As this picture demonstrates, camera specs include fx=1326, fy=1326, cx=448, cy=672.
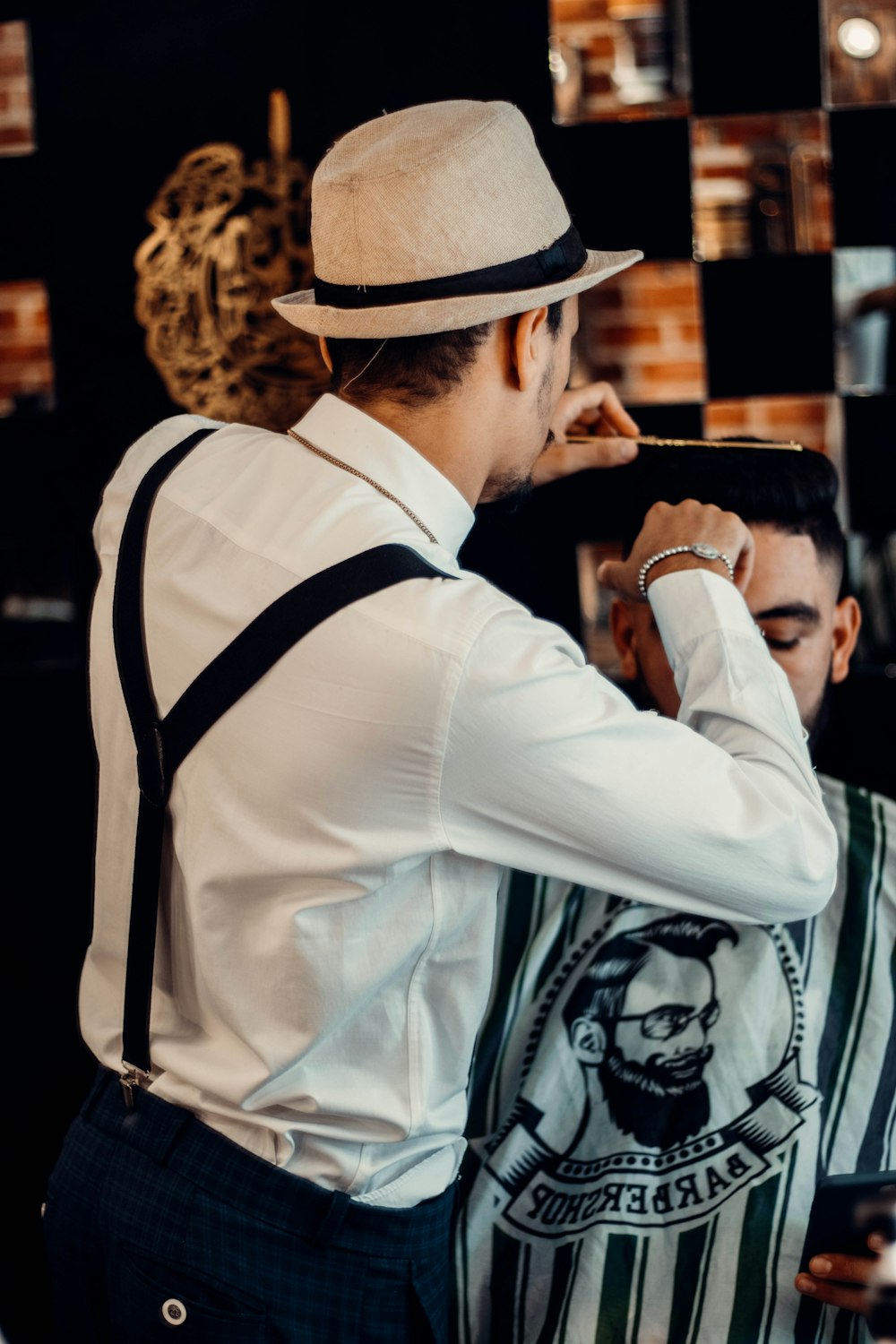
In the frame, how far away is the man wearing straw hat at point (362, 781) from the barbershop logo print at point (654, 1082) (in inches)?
12.2

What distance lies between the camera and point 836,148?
247 centimetres

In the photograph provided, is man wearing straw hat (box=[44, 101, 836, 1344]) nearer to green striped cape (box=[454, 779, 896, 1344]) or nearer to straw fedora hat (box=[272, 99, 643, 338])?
straw fedora hat (box=[272, 99, 643, 338])

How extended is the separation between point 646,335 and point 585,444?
2.26 ft

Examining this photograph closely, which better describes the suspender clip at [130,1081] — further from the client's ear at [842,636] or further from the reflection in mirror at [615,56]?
the reflection in mirror at [615,56]

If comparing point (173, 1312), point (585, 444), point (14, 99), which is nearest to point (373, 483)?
point (585, 444)

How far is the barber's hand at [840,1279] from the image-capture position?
5.15 ft

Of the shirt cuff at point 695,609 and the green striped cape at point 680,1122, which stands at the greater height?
the shirt cuff at point 695,609

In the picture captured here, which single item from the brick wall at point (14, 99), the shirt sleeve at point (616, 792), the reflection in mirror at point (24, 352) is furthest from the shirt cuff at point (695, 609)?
the brick wall at point (14, 99)

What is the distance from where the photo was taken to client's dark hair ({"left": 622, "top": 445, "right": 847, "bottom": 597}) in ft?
6.95

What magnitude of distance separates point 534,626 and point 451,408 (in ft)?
1.03

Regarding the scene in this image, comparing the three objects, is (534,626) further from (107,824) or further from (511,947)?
(511,947)

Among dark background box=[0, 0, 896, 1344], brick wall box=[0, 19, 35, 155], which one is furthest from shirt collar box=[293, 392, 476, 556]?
brick wall box=[0, 19, 35, 155]

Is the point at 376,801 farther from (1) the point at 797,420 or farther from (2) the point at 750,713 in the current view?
(1) the point at 797,420

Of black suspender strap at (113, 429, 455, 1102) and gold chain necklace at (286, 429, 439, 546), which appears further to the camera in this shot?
gold chain necklace at (286, 429, 439, 546)
